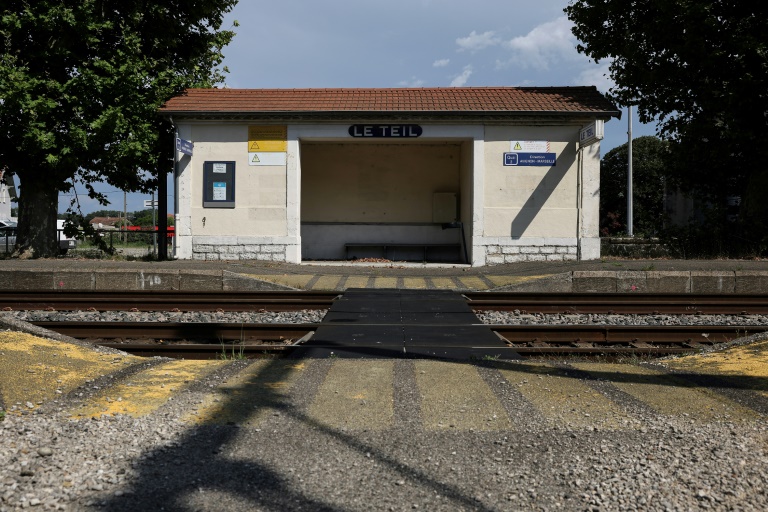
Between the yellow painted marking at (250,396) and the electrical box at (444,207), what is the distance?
15905 millimetres

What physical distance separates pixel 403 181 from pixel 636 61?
870 centimetres

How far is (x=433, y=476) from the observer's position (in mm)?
3383

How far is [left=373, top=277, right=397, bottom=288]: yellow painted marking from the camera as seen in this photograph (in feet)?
43.6

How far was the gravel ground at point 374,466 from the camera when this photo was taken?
3.09m

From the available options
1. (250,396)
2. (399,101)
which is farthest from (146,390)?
(399,101)

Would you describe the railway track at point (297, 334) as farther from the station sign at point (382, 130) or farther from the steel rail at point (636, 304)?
the station sign at point (382, 130)

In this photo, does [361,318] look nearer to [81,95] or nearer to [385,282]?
[385,282]

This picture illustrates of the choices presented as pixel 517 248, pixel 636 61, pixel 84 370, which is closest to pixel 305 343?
pixel 84 370

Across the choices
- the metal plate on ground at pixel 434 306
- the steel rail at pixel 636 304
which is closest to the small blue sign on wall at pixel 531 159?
the steel rail at pixel 636 304

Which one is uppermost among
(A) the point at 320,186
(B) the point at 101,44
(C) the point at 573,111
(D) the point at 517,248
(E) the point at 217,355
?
(B) the point at 101,44

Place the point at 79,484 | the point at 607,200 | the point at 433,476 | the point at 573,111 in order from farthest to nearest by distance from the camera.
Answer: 1. the point at 607,200
2. the point at 573,111
3. the point at 433,476
4. the point at 79,484

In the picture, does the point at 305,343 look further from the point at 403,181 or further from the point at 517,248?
the point at 403,181

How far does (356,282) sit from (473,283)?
2.66 m

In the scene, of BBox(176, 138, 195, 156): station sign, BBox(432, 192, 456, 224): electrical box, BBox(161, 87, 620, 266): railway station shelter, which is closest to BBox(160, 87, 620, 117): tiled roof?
BBox(161, 87, 620, 266): railway station shelter
